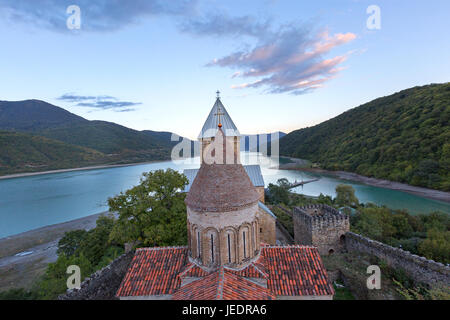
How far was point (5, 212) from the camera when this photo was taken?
3406cm

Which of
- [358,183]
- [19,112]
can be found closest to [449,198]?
[358,183]

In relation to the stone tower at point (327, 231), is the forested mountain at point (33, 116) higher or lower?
higher

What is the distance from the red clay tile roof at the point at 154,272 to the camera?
20.9 ft

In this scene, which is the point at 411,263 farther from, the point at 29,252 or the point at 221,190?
the point at 29,252

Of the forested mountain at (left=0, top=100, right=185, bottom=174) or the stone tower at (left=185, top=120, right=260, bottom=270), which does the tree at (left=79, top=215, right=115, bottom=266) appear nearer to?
the stone tower at (left=185, top=120, right=260, bottom=270)

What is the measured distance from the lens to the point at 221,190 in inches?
253

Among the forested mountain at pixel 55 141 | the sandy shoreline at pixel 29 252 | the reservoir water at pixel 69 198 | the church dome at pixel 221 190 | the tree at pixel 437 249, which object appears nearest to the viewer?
the church dome at pixel 221 190

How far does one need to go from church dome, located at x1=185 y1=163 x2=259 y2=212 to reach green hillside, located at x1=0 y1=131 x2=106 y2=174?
76.8 metres

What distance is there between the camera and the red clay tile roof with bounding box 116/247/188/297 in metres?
6.38

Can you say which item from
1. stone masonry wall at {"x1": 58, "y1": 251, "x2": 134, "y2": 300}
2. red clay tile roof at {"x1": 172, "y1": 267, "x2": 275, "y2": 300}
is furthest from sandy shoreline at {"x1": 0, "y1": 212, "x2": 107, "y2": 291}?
red clay tile roof at {"x1": 172, "y1": 267, "x2": 275, "y2": 300}

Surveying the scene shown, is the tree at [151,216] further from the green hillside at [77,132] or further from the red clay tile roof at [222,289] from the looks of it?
the green hillside at [77,132]

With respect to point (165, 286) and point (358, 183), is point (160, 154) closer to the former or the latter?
point (358, 183)

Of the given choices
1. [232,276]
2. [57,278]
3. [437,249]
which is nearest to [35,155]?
[57,278]

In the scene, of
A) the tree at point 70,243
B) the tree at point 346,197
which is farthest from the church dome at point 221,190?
the tree at point 346,197
